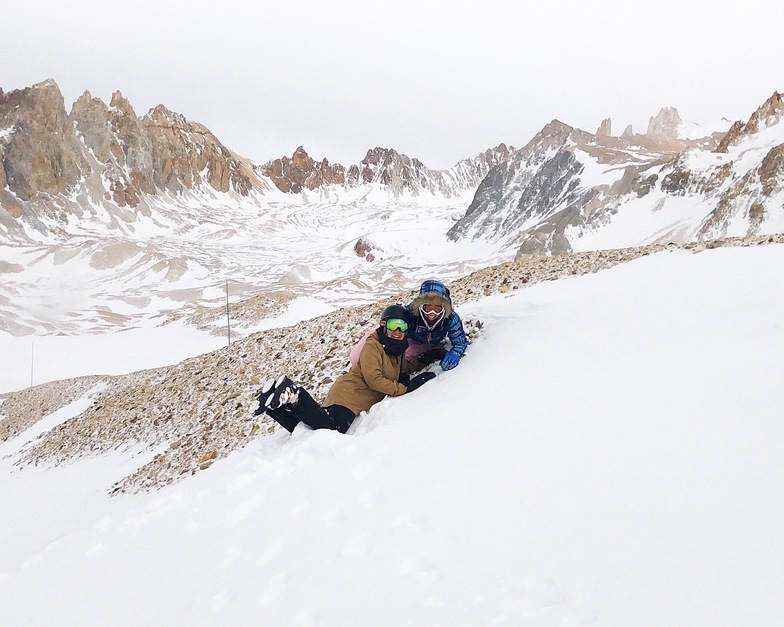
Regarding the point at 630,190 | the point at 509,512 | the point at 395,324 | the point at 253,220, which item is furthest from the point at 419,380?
the point at 253,220

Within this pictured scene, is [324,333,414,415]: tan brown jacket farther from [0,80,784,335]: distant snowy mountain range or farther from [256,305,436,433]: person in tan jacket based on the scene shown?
[0,80,784,335]: distant snowy mountain range

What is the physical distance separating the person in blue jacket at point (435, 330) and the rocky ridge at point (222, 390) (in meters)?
1.04

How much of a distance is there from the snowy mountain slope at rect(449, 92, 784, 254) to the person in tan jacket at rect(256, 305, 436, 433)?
65692 mm

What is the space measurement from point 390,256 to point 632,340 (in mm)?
137736

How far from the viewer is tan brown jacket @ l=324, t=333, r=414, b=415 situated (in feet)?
21.7

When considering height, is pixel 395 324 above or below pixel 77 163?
below

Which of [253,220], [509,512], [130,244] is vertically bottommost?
[509,512]

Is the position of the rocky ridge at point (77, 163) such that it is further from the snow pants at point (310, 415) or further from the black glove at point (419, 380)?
the black glove at point (419, 380)

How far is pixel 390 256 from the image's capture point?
142750 millimetres

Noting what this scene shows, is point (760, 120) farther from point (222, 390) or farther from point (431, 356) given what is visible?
point (222, 390)

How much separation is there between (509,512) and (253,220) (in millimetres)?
208722

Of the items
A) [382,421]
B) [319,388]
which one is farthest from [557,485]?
[319,388]

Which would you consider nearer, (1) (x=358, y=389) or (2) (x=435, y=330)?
(1) (x=358, y=389)

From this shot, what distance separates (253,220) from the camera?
200m
